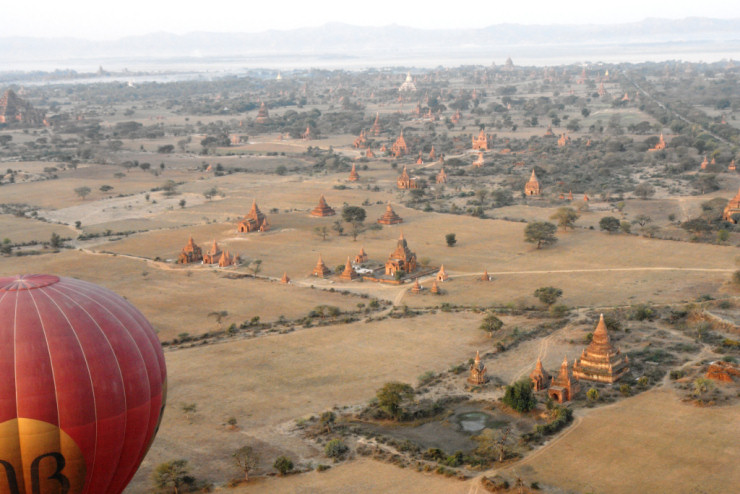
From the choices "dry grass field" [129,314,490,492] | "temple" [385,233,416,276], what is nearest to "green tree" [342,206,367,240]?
"temple" [385,233,416,276]

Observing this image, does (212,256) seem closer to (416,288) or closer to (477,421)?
(416,288)

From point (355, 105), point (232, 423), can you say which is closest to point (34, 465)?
point (232, 423)

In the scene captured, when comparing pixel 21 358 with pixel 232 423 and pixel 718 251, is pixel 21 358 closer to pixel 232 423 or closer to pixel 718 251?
pixel 232 423

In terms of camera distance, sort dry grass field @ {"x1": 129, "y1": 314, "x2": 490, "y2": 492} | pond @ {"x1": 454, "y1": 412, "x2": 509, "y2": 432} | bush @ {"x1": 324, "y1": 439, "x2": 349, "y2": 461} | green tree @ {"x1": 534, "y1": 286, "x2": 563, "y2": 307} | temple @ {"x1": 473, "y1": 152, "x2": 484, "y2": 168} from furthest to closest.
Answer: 1. temple @ {"x1": 473, "y1": 152, "x2": 484, "y2": 168}
2. green tree @ {"x1": 534, "y1": 286, "x2": 563, "y2": 307}
3. pond @ {"x1": 454, "y1": 412, "x2": 509, "y2": 432}
4. dry grass field @ {"x1": 129, "y1": 314, "x2": 490, "y2": 492}
5. bush @ {"x1": 324, "y1": 439, "x2": 349, "y2": 461}

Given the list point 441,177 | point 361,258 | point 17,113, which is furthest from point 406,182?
point 17,113

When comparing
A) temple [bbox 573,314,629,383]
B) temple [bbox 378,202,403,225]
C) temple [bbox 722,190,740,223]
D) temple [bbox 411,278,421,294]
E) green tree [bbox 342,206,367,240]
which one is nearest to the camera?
temple [bbox 573,314,629,383]

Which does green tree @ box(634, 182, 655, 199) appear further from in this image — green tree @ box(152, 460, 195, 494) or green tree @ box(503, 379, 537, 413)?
green tree @ box(152, 460, 195, 494)
